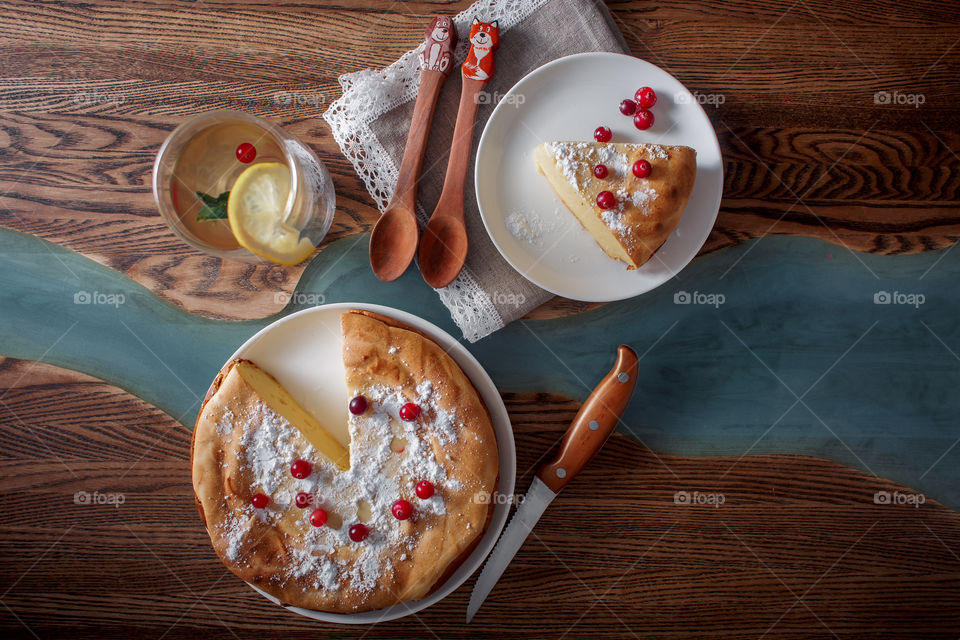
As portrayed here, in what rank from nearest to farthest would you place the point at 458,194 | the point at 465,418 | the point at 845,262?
1. the point at 465,418
2. the point at 458,194
3. the point at 845,262

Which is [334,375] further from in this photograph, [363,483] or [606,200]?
[606,200]

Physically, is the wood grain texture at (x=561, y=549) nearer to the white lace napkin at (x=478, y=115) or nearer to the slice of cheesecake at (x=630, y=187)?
the white lace napkin at (x=478, y=115)

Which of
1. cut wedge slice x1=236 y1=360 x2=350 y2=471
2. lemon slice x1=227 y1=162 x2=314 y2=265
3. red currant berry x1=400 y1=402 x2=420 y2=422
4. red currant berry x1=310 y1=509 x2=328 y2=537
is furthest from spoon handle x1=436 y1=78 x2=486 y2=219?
red currant berry x1=310 y1=509 x2=328 y2=537

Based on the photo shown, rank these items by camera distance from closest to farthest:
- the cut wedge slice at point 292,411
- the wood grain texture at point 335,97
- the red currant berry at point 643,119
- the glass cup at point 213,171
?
the glass cup at point 213,171
the cut wedge slice at point 292,411
the red currant berry at point 643,119
the wood grain texture at point 335,97

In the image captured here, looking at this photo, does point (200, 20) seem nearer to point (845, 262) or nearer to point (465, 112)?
point (465, 112)

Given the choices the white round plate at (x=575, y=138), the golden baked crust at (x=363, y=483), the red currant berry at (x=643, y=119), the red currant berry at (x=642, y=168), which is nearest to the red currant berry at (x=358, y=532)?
the golden baked crust at (x=363, y=483)

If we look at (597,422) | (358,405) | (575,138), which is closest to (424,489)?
(358,405)

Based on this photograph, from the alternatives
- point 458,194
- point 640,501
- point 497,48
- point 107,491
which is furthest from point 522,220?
point 107,491
